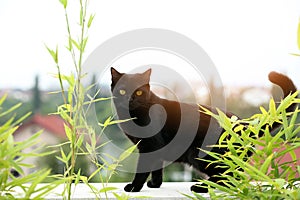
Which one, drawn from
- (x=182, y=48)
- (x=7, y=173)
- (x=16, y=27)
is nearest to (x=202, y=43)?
(x=182, y=48)

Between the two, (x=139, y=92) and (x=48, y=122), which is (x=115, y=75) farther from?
(x=48, y=122)

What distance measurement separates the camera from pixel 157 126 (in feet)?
3.89

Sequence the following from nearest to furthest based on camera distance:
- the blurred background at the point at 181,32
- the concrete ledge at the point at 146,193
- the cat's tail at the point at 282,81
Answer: the concrete ledge at the point at 146,193
the cat's tail at the point at 282,81
the blurred background at the point at 181,32

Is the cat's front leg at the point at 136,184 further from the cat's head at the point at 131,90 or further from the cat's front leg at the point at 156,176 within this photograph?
the cat's head at the point at 131,90

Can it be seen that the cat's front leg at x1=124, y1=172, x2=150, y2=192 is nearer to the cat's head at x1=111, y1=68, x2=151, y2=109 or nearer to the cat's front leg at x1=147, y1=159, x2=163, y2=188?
the cat's front leg at x1=147, y1=159, x2=163, y2=188

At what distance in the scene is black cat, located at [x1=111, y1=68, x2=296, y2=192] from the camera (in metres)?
1.16

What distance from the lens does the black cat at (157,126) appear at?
1.16m

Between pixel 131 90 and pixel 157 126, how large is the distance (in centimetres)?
12

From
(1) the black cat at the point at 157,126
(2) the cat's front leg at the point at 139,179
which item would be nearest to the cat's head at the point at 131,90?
(1) the black cat at the point at 157,126

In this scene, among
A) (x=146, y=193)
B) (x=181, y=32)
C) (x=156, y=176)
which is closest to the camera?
(x=146, y=193)

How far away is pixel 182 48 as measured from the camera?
52.6 inches

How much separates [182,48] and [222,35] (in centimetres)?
16

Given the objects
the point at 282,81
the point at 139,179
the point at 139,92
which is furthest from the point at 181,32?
the point at 139,179

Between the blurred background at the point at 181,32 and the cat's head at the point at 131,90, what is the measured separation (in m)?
0.09
